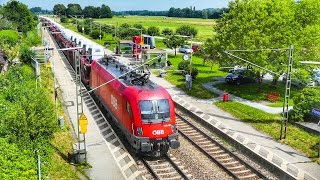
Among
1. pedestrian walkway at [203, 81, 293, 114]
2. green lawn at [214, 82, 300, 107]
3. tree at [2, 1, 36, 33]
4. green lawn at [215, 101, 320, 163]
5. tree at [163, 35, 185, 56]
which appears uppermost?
tree at [2, 1, 36, 33]

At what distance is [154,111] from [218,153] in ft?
16.9

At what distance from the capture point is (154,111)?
20875 millimetres

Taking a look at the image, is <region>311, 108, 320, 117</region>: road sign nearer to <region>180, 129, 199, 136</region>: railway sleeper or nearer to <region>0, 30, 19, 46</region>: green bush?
<region>180, 129, 199, 136</region>: railway sleeper

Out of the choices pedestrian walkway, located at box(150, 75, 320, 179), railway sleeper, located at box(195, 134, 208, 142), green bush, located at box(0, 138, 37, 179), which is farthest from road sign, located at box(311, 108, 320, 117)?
green bush, located at box(0, 138, 37, 179)

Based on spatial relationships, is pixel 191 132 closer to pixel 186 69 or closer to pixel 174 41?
pixel 186 69

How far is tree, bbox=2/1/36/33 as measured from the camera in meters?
88.4

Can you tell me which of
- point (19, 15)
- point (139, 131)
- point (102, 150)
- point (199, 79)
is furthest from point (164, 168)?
point (19, 15)

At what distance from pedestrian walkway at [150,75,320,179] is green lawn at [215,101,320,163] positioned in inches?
20.3

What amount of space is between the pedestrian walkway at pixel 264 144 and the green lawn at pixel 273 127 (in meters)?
0.52

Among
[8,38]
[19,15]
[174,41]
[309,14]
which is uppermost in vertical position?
[19,15]

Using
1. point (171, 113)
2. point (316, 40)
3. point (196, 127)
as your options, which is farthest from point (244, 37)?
point (171, 113)

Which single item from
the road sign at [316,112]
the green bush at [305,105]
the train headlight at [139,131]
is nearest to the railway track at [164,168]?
the train headlight at [139,131]

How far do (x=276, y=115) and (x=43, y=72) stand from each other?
2941cm

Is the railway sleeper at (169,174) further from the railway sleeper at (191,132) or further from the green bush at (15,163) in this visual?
the railway sleeper at (191,132)
